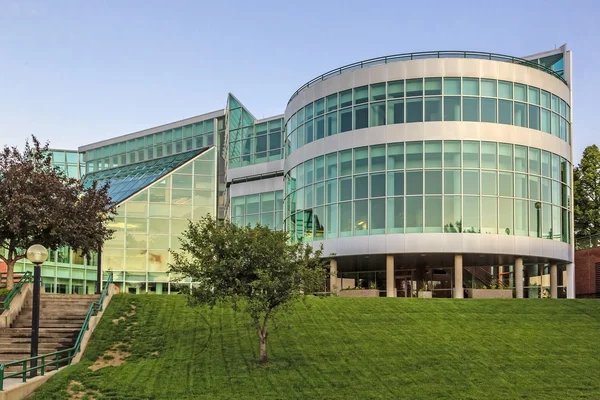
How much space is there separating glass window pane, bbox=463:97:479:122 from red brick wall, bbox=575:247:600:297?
1374 cm

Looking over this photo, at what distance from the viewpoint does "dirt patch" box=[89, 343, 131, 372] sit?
25188 mm

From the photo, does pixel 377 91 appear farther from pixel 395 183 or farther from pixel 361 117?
pixel 395 183

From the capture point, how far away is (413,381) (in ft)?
74.9

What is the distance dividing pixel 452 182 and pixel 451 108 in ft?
13.1

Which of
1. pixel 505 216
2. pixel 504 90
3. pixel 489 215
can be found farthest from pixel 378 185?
pixel 504 90

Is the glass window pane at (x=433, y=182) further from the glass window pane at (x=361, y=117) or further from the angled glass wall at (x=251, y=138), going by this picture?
the angled glass wall at (x=251, y=138)

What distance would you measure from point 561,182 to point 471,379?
2442 cm

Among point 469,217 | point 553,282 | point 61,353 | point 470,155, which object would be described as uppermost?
point 470,155

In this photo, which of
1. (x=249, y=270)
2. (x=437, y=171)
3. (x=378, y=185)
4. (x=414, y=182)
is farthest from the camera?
(x=378, y=185)

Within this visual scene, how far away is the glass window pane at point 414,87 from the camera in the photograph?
42.2 metres

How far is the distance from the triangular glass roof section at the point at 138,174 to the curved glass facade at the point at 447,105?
1755cm

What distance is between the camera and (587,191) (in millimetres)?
56625

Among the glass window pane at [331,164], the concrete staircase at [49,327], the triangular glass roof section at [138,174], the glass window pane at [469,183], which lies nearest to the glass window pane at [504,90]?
the glass window pane at [469,183]

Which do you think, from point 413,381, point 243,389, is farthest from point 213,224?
point 413,381
